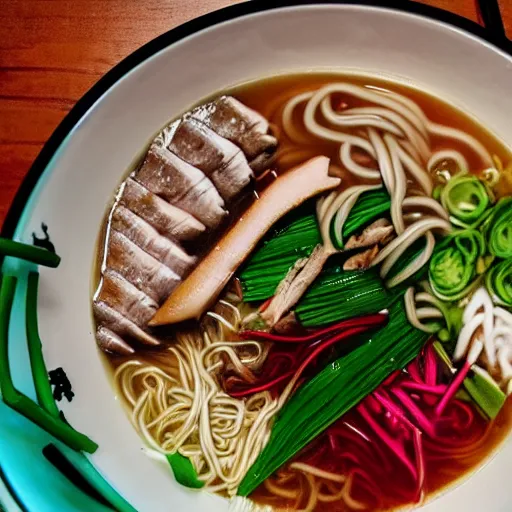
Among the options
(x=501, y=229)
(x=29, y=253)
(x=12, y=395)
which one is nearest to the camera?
(x=12, y=395)

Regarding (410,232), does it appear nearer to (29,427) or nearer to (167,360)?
(167,360)

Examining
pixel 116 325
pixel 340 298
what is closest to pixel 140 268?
pixel 116 325

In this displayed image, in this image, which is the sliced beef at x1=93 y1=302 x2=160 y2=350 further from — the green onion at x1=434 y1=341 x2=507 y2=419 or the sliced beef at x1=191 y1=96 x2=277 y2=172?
the green onion at x1=434 y1=341 x2=507 y2=419

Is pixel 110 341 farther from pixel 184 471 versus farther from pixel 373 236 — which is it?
pixel 373 236

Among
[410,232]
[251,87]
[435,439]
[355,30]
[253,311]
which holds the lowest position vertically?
[435,439]

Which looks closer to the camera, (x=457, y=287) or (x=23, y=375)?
(x=23, y=375)

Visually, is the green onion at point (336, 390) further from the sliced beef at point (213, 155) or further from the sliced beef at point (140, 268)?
the sliced beef at point (213, 155)

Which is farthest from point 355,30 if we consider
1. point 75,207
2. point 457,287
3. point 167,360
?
point 167,360

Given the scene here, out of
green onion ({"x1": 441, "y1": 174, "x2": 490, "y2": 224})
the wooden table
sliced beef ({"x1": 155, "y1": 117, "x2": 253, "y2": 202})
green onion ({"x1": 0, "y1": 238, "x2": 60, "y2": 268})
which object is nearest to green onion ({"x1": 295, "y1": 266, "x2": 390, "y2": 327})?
green onion ({"x1": 441, "y1": 174, "x2": 490, "y2": 224})
